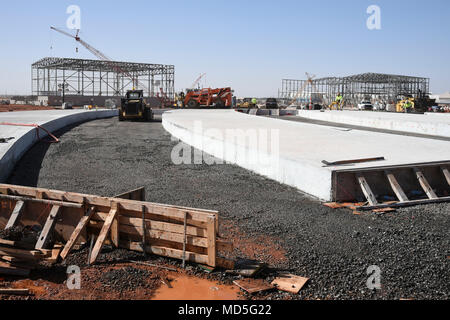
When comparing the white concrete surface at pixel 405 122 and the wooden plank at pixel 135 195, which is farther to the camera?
the white concrete surface at pixel 405 122

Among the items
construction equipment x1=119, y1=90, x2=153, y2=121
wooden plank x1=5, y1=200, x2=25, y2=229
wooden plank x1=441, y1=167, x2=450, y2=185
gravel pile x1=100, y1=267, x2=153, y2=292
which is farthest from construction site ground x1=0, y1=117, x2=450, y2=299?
construction equipment x1=119, y1=90, x2=153, y2=121

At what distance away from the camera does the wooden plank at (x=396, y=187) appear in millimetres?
7578

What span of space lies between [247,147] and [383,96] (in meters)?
64.2

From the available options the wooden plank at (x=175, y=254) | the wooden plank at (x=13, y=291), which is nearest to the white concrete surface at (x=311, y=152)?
the wooden plank at (x=175, y=254)

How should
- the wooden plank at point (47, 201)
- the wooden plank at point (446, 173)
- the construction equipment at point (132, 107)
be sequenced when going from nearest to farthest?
the wooden plank at point (47, 201)
the wooden plank at point (446, 173)
the construction equipment at point (132, 107)

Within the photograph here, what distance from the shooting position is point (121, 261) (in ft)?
17.3

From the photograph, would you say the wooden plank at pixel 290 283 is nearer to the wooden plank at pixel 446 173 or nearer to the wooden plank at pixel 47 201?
the wooden plank at pixel 47 201

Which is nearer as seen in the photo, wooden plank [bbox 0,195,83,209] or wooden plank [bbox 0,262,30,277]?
wooden plank [bbox 0,262,30,277]

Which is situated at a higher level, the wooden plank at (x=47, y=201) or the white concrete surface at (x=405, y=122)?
the white concrete surface at (x=405, y=122)

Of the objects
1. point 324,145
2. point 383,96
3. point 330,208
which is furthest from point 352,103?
point 330,208

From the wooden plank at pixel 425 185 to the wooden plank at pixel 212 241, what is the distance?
5.02 m

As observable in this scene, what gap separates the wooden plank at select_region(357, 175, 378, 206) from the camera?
7.47 meters

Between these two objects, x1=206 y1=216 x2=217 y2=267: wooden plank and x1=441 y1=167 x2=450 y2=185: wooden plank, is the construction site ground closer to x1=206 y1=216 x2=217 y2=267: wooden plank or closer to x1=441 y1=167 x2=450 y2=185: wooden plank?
x1=206 y1=216 x2=217 y2=267: wooden plank

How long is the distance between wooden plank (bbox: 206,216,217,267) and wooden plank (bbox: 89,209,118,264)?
145 centimetres
